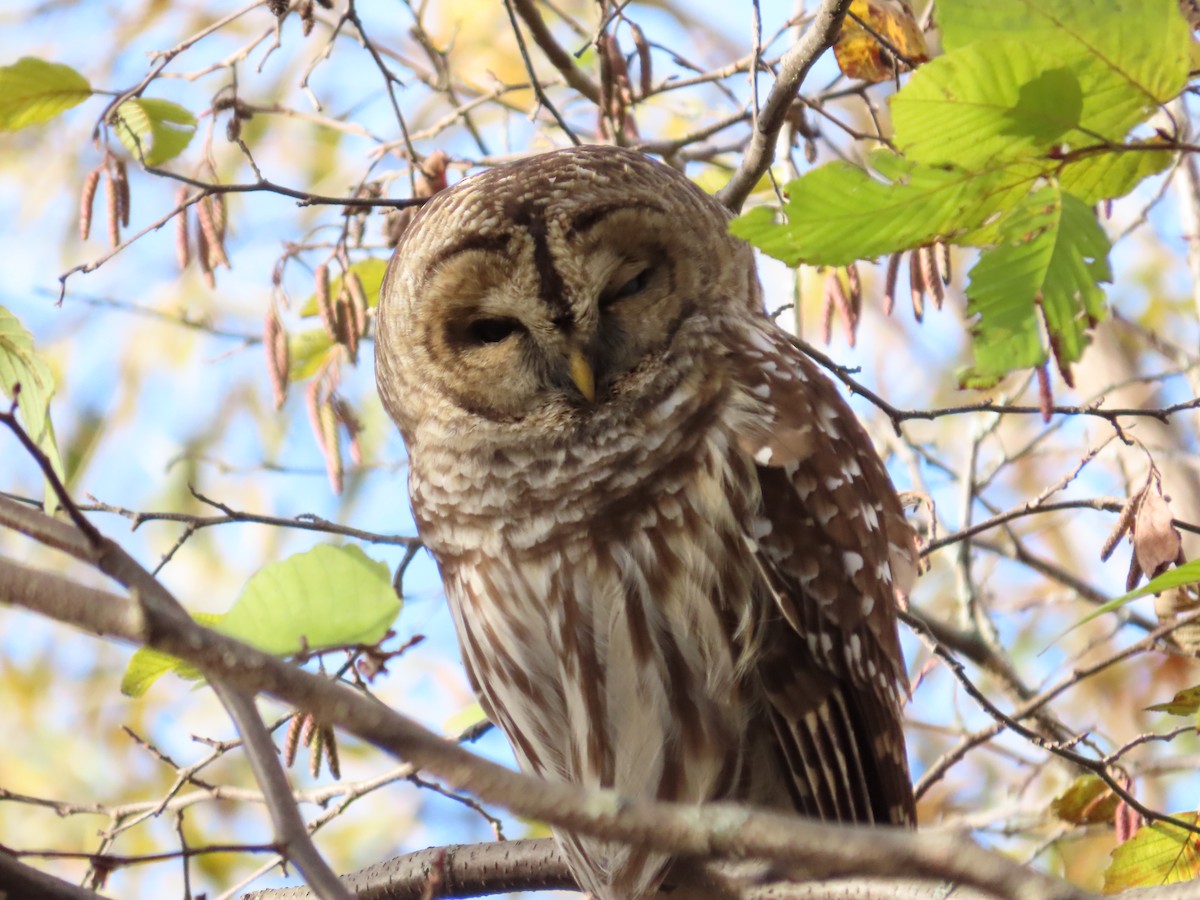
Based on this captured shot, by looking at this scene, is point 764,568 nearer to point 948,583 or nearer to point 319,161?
point 948,583

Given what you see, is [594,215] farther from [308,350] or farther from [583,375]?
[308,350]

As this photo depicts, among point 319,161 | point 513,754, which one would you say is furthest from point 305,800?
point 319,161

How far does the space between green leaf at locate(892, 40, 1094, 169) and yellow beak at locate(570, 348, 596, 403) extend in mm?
1249

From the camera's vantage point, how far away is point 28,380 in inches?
77.6

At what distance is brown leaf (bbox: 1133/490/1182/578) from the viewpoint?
2424 millimetres

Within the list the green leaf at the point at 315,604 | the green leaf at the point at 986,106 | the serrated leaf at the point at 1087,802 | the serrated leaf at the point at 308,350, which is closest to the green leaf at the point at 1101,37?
the green leaf at the point at 986,106

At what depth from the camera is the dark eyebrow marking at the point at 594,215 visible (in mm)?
2930

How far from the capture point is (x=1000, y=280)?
1.67m

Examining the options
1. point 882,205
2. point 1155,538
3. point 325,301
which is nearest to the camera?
point 882,205

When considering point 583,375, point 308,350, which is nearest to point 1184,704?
point 583,375

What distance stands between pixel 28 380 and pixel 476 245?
120 cm

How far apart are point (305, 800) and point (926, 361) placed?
501 centimetres

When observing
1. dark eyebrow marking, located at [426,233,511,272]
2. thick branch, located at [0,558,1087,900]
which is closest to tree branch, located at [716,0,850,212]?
dark eyebrow marking, located at [426,233,511,272]

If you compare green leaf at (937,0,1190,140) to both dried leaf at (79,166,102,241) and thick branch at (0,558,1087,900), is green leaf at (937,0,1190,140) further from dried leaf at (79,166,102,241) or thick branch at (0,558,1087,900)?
dried leaf at (79,166,102,241)
